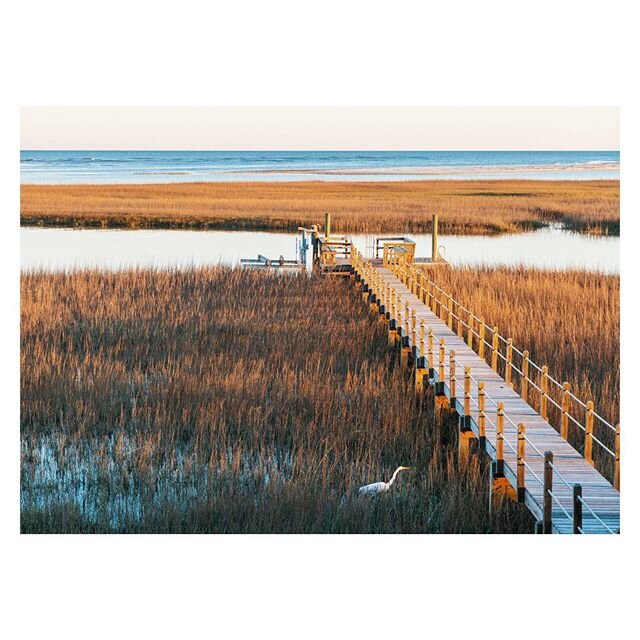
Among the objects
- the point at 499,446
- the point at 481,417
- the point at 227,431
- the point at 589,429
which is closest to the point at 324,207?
the point at 227,431

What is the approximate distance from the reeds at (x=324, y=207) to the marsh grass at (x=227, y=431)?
1995 cm

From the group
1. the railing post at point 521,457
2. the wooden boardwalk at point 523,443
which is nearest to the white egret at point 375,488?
the wooden boardwalk at point 523,443

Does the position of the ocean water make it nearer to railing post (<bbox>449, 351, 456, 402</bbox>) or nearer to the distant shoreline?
the distant shoreline

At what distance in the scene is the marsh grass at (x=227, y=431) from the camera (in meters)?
10.4

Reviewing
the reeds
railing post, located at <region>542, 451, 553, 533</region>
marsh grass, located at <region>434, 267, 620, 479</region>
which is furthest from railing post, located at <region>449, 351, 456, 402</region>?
the reeds

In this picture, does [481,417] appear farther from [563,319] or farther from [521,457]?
[563,319]

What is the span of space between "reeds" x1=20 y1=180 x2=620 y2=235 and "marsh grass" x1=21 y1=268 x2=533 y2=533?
20.0 m

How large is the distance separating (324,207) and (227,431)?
33911 millimetres

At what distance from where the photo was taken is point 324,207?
4641cm

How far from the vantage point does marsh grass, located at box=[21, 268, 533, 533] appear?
34.3 ft

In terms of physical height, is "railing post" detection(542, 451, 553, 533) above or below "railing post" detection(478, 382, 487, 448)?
below

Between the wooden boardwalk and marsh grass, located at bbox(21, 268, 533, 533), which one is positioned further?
marsh grass, located at bbox(21, 268, 533, 533)

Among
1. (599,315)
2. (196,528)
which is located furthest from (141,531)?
(599,315)

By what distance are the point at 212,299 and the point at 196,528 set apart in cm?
1319
